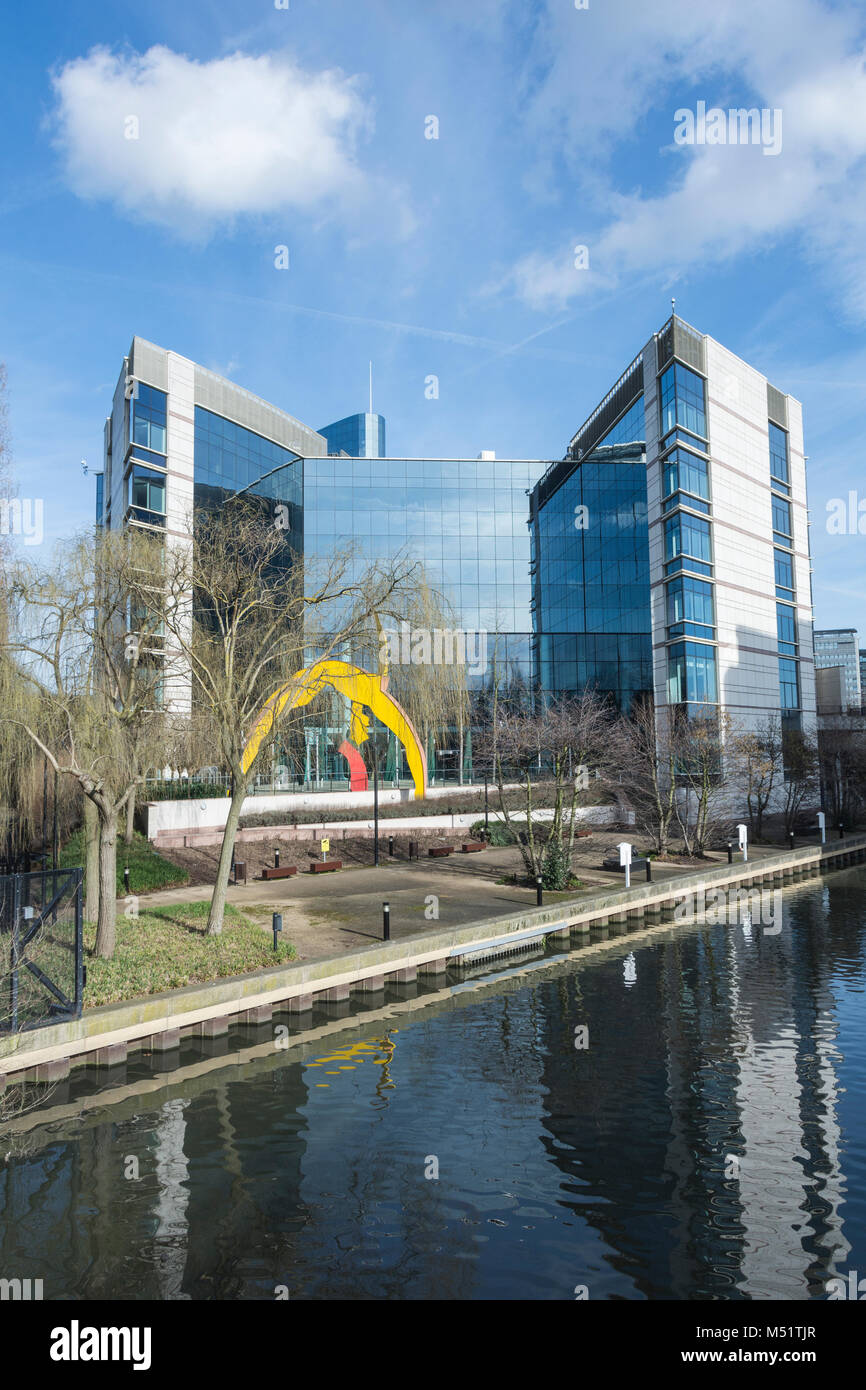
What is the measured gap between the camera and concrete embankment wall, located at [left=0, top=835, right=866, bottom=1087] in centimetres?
1061

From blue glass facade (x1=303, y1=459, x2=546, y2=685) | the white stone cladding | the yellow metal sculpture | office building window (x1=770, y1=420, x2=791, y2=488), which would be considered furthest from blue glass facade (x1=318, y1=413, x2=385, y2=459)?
the yellow metal sculpture

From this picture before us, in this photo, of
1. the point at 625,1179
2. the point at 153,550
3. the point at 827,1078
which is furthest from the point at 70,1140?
the point at 153,550

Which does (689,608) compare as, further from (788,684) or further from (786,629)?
(788,684)

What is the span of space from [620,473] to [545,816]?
25.2m

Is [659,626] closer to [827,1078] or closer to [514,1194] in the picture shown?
[827,1078]

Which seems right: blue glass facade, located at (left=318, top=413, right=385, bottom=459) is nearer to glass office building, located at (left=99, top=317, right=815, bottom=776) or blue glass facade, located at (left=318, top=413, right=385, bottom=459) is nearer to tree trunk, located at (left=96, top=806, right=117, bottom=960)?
glass office building, located at (left=99, top=317, right=815, bottom=776)

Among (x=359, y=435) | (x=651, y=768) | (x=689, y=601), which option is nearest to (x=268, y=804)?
(x=651, y=768)

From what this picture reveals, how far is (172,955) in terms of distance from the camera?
13.5 metres

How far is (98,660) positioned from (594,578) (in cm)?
4047

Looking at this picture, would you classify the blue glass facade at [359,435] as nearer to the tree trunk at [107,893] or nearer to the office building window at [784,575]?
the office building window at [784,575]

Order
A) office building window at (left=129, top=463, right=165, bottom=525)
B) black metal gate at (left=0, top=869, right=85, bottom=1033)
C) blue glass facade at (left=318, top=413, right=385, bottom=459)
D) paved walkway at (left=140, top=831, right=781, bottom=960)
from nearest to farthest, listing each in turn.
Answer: black metal gate at (left=0, top=869, right=85, bottom=1033) < paved walkway at (left=140, top=831, right=781, bottom=960) < office building window at (left=129, top=463, right=165, bottom=525) < blue glass facade at (left=318, top=413, right=385, bottom=459)

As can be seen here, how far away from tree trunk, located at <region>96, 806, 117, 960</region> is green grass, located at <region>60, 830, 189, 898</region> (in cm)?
692

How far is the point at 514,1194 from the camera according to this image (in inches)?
318

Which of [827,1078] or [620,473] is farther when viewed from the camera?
[620,473]
